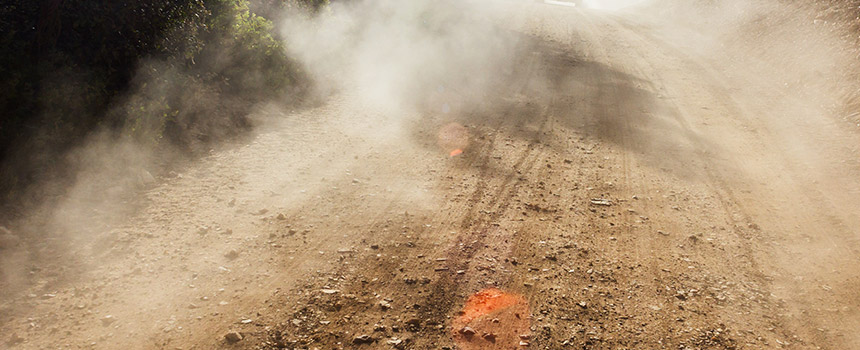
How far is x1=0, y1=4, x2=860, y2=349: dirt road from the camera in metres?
3.35

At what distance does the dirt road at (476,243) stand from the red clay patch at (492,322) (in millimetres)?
19

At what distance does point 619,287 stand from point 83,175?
5.34 meters

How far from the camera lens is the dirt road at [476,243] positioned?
11.0 ft

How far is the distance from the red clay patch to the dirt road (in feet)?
0.06

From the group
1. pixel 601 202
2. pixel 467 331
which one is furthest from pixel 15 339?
pixel 601 202

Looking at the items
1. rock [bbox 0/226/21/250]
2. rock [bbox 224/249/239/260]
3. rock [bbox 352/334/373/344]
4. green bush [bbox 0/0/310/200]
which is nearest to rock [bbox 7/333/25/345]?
rock [bbox 0/226/21/250]

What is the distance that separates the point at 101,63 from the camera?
5234mm

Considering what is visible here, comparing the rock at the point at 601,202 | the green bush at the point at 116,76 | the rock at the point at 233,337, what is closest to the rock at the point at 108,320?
the rock at the point at 233,337

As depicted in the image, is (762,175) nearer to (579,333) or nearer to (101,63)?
(579,333)

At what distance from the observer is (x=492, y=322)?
135 inches

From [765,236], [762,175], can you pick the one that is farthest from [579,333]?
[762,175]

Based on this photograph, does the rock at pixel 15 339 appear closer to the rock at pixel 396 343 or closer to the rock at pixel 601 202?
the rock at pixel 396 343

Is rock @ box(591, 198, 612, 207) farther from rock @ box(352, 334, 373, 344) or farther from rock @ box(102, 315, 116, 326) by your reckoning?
rock @ box(102, 315, 116, 326)

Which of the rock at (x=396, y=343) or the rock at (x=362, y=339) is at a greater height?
the rock at (x=362, y=339)
